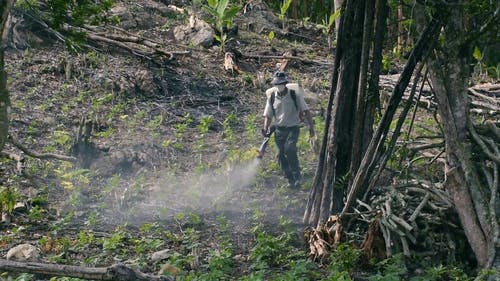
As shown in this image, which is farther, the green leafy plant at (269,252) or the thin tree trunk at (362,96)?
the thin tree trunk at (362,96)

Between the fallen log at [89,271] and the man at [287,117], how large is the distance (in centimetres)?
589

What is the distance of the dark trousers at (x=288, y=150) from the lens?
42.1 ft

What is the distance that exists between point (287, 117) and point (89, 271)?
6.20 metres

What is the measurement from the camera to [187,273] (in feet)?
29.9

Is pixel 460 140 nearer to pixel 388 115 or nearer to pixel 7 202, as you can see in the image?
pixel 388 115

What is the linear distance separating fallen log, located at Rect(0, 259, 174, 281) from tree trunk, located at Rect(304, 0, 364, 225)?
3939mm

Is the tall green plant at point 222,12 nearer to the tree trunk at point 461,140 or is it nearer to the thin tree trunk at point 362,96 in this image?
the thin tree trunk at point 362,96

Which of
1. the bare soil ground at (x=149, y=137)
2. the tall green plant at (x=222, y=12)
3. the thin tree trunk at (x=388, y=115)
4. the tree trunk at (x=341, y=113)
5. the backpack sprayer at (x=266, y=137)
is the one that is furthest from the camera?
the tall green plant at (x=222, y=12)

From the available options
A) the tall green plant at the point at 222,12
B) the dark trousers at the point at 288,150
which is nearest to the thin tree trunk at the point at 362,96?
the dark trousers at the point at 288,150

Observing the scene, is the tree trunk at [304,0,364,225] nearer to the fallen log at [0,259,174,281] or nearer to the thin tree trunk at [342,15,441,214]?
the thin tree trunk at [342,15,441,214]

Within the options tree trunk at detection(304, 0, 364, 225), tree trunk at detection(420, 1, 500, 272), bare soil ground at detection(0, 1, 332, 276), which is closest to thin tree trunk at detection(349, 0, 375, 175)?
tree trunk at detection(304, 0, 364, 225)

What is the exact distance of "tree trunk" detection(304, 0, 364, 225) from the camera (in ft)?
34.1

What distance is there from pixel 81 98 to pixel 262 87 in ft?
12.5

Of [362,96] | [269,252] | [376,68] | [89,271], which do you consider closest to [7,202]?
[269,252]
